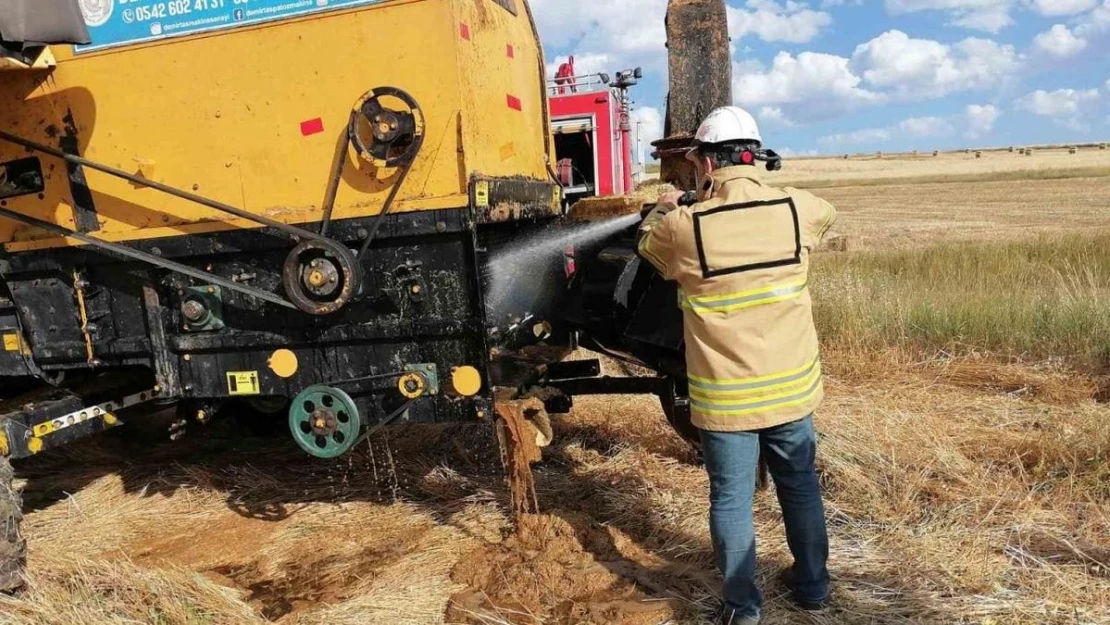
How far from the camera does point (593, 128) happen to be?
38.0ft

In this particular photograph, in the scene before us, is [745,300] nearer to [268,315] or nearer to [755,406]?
[755,406]

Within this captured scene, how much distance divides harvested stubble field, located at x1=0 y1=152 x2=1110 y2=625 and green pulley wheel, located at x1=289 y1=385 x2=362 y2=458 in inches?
24.4

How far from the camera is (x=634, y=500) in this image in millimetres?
4168

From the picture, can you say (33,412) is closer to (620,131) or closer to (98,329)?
(98,329)

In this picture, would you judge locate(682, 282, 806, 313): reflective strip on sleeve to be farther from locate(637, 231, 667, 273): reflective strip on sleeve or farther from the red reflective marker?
the red reflective marker

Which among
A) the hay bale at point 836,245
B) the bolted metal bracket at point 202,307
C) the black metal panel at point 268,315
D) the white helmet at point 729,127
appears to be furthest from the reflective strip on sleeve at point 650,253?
the hay bale at point 836,245

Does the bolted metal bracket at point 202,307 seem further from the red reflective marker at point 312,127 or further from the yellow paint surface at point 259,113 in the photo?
the red reflective marker at point 312,127

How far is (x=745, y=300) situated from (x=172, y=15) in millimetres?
2741

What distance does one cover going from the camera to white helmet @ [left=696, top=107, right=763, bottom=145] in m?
2.95

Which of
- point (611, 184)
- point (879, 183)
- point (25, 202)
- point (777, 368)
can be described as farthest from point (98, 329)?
point (879, 183)

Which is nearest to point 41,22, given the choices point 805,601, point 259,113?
point 259,113

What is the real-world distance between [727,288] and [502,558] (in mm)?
1656

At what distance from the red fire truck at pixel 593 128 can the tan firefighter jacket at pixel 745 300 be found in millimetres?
8385

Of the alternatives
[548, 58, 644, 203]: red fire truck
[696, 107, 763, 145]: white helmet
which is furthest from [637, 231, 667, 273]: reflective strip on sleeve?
[548, 58, 644, 203]: red fire truck
